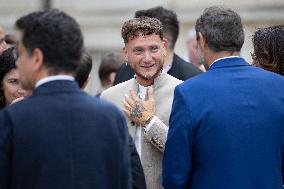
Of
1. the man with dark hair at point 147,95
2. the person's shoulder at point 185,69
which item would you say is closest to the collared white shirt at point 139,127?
the man with dark hair at point 147,95

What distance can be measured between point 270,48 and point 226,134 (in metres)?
1.00

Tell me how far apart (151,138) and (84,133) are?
1643 millimetres

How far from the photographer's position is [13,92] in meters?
7.13

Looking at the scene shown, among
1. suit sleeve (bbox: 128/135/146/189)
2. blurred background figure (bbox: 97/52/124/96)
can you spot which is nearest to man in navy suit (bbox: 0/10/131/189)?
suit sleeve (bbox: 128/135/146/189)

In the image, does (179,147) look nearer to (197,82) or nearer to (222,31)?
(197,82)

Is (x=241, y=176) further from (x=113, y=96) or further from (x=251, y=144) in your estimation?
(x=113, y=96)

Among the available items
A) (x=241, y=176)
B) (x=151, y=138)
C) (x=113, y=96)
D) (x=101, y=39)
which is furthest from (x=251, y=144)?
(x=101, y=39)

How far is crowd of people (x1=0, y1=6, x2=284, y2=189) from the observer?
16.5 ft

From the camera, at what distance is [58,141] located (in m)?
5.03

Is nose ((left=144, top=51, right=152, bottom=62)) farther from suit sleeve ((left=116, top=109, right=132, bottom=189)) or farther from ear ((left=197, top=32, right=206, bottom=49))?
suit sleeve ((left=116, top=109, right=132, bottom=189))

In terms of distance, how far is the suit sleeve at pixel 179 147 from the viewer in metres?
6.04

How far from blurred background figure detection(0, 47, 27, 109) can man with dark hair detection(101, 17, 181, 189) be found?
23.0 inches

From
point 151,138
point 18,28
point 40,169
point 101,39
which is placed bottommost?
point 101,39

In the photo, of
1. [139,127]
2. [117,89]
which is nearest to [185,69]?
[117,89]
